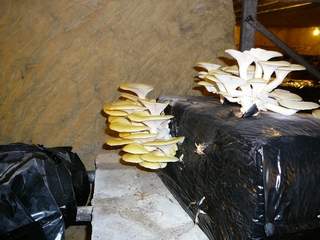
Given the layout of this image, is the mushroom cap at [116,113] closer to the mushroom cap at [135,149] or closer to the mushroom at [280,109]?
the mushroom cap at [135,149]

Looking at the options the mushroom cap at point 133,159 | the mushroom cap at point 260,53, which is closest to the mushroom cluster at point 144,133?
the mushroom cap at point 133,159

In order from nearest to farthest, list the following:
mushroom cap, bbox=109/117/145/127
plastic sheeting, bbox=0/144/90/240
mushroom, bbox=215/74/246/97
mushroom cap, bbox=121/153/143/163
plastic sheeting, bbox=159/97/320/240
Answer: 1. plastic sheeting, bbox=159/97/320/240
2. mushroom, bbox=215/74/246/97
3. plastic sheeting, bbox=0/144/90/240
4. mushroom cap, bbox=121/153/143/163
5. mushroom cap, bbox=109/117/145/127

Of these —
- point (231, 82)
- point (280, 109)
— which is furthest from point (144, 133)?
point (280, 109)

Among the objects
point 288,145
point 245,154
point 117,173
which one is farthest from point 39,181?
point 288,145

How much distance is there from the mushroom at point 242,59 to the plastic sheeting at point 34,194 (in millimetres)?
1975

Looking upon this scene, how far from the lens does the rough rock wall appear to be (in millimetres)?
3223

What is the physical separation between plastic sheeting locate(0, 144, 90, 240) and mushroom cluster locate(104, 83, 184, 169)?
685mm

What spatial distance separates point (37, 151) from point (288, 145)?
7.75 ft

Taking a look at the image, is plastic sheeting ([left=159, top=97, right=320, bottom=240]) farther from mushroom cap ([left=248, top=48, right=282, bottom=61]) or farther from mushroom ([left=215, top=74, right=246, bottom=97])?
mushroom cap ([left=248, top=48, right=282, bottom=61])

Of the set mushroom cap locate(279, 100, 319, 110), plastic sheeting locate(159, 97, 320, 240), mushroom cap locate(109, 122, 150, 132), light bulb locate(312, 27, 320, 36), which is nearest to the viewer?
plastic sheeting locate(159, 97, 320, 240)

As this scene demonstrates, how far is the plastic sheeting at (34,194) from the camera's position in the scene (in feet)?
7.06

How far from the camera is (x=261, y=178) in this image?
1.48 metres

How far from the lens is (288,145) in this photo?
156 centimetres

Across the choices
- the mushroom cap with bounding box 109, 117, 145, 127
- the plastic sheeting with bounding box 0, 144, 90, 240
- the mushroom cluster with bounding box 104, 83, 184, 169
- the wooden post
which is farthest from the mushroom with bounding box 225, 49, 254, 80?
the plastic sheeting with bounding box 0, 144, 90, 240
